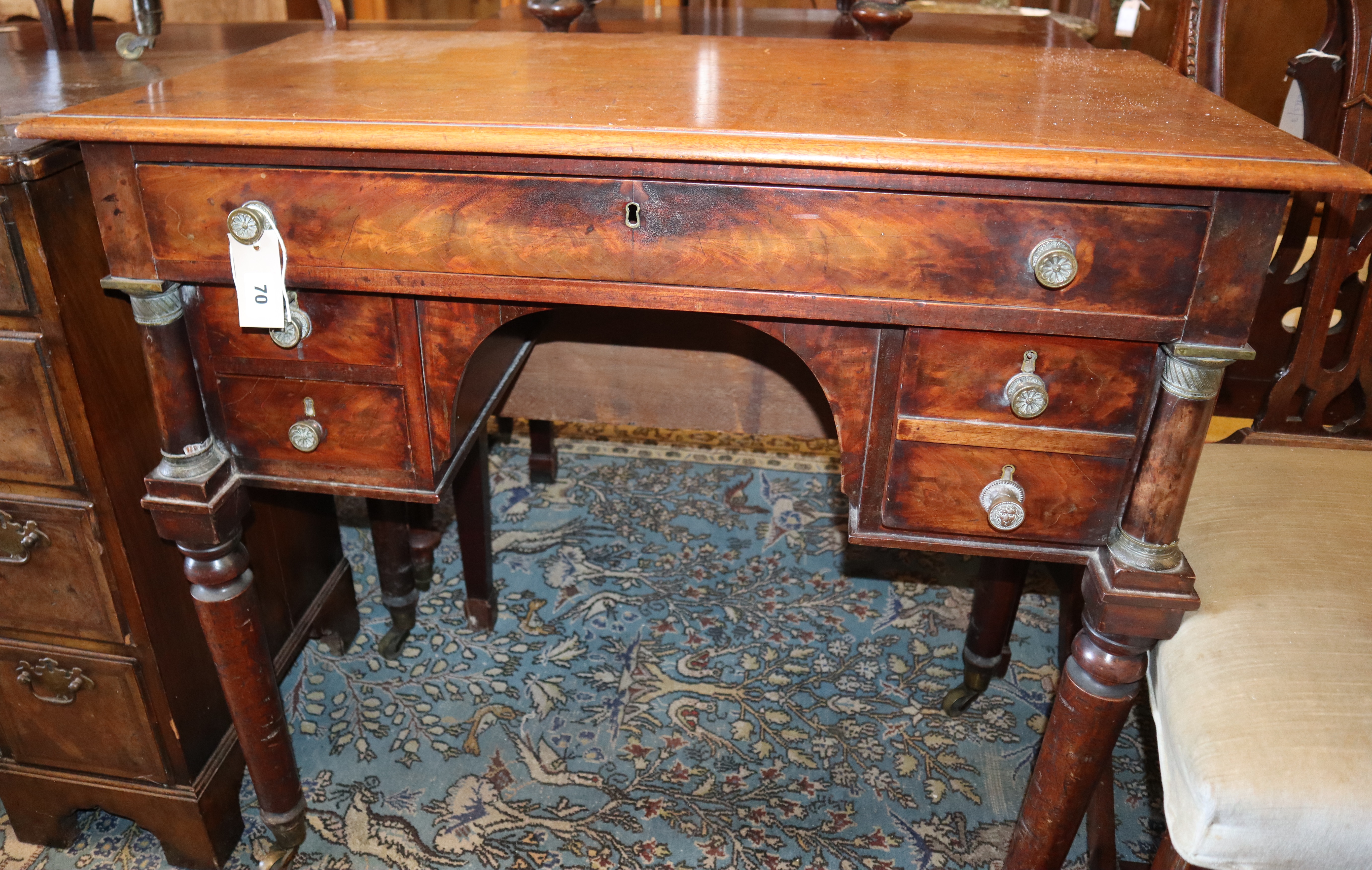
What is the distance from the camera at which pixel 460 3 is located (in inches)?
159

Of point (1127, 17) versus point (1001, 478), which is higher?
point (1127, 17)

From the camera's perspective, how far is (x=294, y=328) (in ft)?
3.63

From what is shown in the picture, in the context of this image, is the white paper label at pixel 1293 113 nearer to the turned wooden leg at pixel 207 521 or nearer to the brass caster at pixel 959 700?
the brass caster at pixel 959 700

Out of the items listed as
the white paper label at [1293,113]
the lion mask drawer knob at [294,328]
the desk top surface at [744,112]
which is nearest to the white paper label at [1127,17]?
the white paper label at [1293,113]

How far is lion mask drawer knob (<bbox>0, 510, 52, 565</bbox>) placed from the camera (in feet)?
4.07

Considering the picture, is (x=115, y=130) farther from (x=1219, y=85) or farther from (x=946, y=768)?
(x=946, y=768)

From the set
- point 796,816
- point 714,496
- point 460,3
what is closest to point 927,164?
point 796,816

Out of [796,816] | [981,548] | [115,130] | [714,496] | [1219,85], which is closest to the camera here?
[115,130]

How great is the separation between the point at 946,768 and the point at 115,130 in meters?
1.47

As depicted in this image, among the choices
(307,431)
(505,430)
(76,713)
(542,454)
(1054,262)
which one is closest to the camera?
(1054,262)

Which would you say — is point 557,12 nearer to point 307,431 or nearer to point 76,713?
point 307,431

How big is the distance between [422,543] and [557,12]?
3.45 ft

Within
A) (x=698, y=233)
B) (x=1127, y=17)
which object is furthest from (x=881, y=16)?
(x=1127, y=17)

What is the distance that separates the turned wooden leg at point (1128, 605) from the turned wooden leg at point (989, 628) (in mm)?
511
